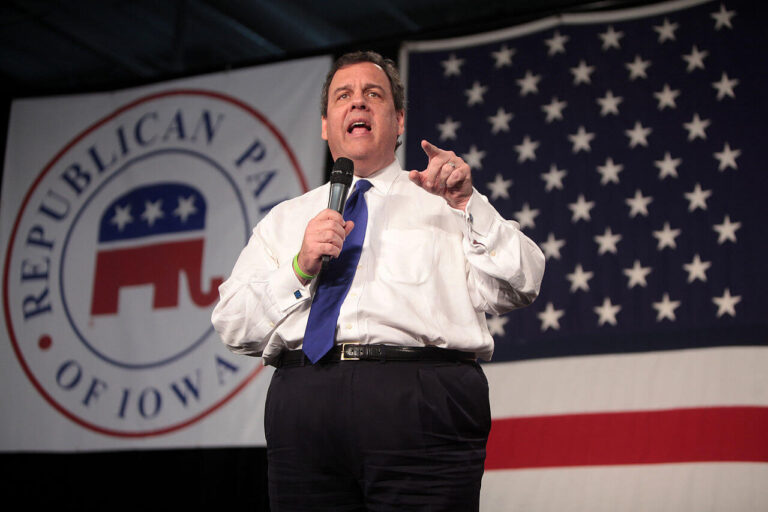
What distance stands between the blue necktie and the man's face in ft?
0.24

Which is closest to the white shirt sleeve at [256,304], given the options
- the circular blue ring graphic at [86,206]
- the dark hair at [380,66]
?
the dark hair at [380,66]

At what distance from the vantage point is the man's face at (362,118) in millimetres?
1745

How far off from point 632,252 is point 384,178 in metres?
1.67

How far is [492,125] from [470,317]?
2.07 m

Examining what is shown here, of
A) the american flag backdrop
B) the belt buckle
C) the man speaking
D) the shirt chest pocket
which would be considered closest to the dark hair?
the man speaking

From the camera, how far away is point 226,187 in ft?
12.4

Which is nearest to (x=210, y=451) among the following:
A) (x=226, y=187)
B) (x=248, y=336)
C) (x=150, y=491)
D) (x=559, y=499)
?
(x=150, y=491)

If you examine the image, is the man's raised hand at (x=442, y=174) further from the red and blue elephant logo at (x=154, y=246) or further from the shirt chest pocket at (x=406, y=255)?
the red and blue elephant logo at (x=154, y=246)

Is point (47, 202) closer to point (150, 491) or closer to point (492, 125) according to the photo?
point (150, 491)

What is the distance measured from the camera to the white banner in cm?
359

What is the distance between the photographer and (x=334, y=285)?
155cm

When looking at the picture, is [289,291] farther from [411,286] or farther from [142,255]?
[142,255]

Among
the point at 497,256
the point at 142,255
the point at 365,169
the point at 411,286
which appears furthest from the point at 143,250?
the point at 497,256

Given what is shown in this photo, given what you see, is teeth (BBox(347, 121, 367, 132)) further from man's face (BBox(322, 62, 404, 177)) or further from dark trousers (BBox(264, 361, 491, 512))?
dark trousers (BBox(264, 361, 491, 512))
